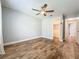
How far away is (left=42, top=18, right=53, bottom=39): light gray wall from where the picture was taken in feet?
25.9

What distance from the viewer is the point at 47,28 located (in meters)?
8.42

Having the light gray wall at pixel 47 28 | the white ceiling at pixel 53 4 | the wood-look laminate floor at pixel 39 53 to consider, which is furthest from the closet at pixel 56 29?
the wood-look laminate floor at pixel 39 53

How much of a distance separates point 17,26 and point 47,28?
3.29m

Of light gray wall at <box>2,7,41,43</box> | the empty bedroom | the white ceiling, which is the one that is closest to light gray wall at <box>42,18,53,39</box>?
the empty bedroom

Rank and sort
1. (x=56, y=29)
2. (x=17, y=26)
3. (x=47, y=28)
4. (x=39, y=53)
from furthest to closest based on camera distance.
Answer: (x=47, y=28) < (x=56, y=29) < (x=17, y=26) < (x=39, y=53)

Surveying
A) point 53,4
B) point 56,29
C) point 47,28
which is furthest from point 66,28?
point 53,4

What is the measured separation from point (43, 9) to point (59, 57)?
2813mm

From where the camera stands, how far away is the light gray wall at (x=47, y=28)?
25.9 ft

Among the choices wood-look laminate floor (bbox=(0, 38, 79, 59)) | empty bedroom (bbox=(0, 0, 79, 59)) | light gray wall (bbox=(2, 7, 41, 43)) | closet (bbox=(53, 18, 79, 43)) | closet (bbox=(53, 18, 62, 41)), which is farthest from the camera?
closet (bbox=(53, 18, 62, 41))

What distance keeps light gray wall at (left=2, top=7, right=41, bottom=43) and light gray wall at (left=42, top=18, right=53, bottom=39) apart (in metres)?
0.90

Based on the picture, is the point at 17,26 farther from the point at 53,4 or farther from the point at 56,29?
the point at 56,29

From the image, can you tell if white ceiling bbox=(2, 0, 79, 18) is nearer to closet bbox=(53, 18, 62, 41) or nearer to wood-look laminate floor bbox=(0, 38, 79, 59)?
closet bbox=(53, 18, 62, 41)

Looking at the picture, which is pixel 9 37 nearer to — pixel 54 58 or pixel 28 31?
pixel 28 31

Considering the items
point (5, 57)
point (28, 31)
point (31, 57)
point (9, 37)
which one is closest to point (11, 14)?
point (9, 37)
